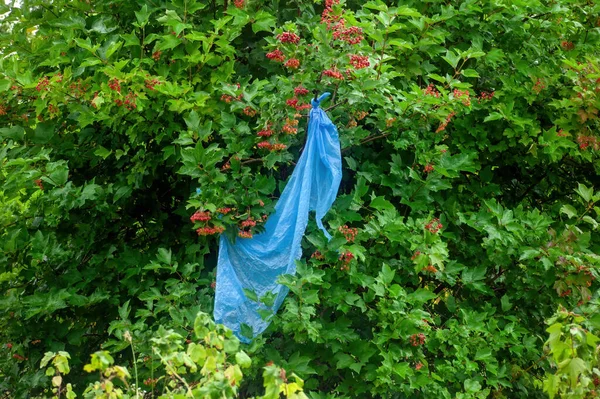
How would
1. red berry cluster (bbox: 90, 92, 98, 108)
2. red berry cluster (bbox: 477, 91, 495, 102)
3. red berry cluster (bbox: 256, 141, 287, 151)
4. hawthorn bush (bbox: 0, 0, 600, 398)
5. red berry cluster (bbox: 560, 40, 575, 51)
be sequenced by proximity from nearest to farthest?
red berry cluster (bbox: 256, 141, 287, 151), hawthorn bush (bbox: 0, 0, 600, 398), red berry cluster (bbox: 90, 92, 98, 108), red berry cluster (bbox: 477, 91, 495, 102), red berry cluster (bbox: 560, 40, 575, 51)

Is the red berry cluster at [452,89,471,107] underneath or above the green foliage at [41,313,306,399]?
underneath

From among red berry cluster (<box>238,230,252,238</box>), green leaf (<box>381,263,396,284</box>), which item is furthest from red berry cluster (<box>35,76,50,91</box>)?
green leaf (<box>381,263,396,284</box>)

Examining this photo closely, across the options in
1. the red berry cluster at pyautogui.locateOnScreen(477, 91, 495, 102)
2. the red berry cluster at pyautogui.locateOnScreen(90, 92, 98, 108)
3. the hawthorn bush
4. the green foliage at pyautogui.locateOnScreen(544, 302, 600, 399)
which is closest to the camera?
the green foliage at pyautogui.locateOnScreen(544, 302, 600, 399)

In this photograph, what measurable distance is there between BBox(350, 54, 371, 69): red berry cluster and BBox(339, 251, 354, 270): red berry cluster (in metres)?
0.92

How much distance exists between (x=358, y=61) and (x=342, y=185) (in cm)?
101

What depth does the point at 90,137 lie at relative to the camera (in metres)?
4.98

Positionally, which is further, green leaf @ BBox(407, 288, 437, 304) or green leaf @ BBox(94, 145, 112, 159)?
green leaf @ BBox(94, 145, 112, 159)

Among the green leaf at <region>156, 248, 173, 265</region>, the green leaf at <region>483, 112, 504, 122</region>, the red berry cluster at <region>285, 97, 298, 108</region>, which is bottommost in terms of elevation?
the green leaf at <region>156, 248, 173, 265</region>

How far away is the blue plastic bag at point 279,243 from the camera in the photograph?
4.15 meters

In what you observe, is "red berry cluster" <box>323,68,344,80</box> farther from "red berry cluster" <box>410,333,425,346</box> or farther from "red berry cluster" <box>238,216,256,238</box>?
"red berry cluster" <box>410,333,425,346</box>

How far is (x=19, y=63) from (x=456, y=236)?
2.78 m

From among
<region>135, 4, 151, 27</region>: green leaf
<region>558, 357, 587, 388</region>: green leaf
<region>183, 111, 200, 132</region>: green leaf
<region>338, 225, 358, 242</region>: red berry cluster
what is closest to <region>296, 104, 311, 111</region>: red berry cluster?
<region>183, 111, 200, 132</region>: green leaf

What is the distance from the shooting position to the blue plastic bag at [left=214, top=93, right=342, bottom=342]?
4148 millimetres

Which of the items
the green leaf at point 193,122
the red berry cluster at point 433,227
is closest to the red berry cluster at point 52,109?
the green leaf at point 193,122
